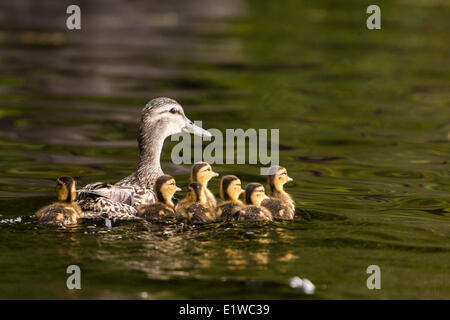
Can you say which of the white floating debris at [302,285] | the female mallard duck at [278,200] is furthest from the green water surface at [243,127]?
the female mallard duck at [278,200]

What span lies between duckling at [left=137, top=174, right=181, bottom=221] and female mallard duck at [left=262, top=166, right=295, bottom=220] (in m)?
0.87

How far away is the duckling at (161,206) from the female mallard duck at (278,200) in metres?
0.87

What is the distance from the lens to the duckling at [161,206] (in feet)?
26.8

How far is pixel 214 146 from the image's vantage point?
1256cm

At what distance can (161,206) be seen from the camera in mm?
8219

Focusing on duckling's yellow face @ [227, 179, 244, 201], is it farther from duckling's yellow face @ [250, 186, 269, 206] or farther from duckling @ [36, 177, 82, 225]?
duckling @ [36, 177, 82, 225]

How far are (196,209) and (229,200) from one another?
0.37m

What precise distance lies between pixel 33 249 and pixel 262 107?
823 cm

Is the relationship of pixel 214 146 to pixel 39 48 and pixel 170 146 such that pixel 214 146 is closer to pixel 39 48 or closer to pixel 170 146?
pixel 170 146

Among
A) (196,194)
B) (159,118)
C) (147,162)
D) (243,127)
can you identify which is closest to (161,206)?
(196,194)

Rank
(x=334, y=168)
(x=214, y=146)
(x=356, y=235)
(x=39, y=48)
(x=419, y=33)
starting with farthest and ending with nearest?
1. (x=419, y=33)
2. (x=39, y=48)
3. (x=214, y=146)
4. (x=334, y=168)
5. (x=356, y=235)

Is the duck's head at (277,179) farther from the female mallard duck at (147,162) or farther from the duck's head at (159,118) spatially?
the duck's head at (159,118)
